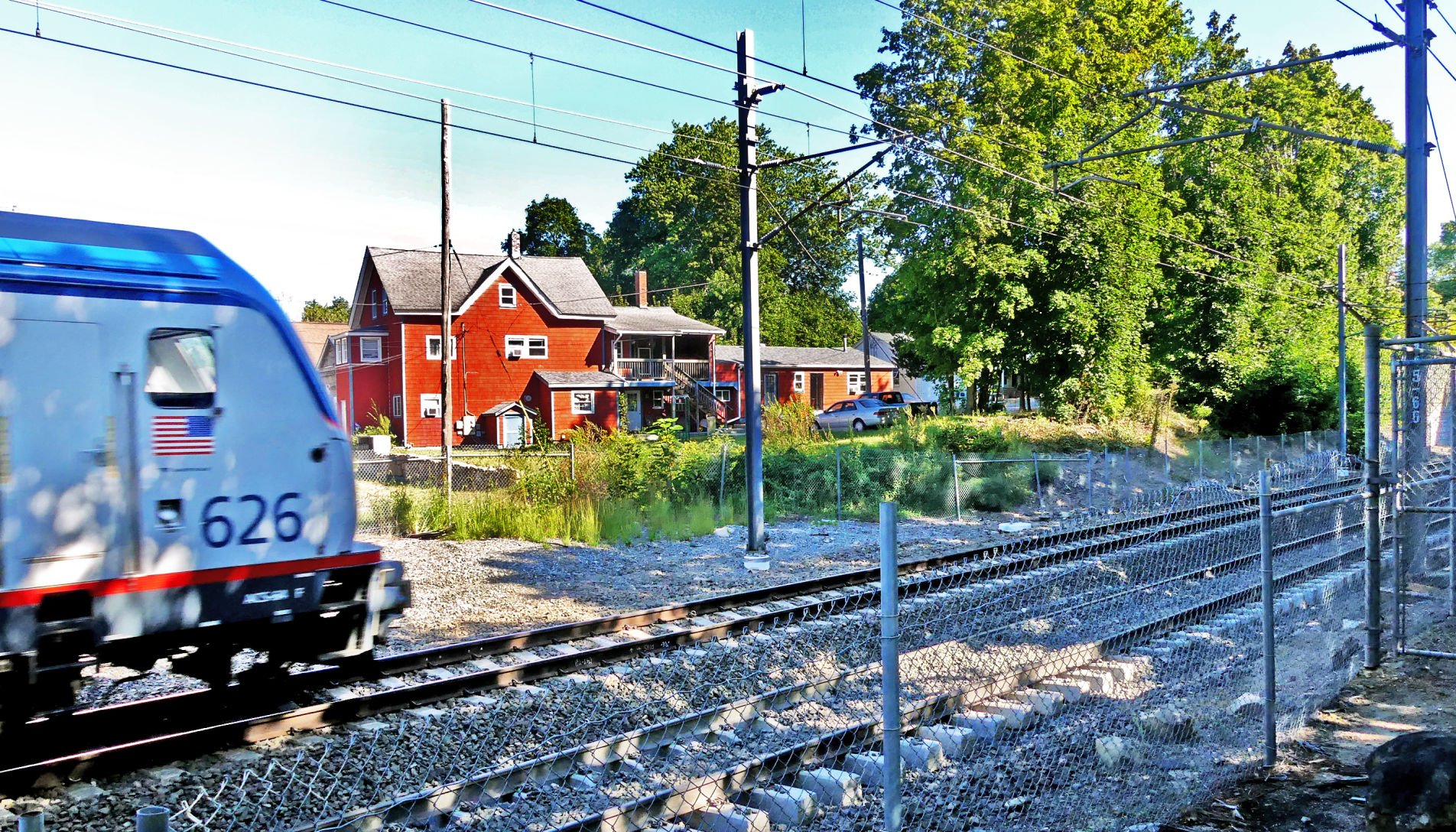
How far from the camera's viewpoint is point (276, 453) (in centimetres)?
695

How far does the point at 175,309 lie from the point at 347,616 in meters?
2.51

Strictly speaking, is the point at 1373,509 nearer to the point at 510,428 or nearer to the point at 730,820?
the point at 730,820

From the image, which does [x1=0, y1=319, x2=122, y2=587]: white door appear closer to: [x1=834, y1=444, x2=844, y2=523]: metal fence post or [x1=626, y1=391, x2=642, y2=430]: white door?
[x1=834, y1=444, x2=844, y2=523]: metal fence post

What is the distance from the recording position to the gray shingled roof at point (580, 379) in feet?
142

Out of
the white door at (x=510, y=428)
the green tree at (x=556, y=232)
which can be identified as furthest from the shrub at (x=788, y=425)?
the green tree at (x=556, y=232)

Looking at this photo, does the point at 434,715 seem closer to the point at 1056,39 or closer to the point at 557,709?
the point at 557,709

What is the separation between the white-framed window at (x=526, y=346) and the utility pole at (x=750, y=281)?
96.8ft

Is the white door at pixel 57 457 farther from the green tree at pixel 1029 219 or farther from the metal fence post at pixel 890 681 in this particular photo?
the green tree at pixel 1029 219

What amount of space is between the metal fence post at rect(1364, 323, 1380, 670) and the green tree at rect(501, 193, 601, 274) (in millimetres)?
81920

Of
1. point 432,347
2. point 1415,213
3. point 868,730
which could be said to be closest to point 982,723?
point 868,730

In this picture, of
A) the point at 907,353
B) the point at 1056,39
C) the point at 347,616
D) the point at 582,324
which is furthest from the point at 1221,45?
the point at 347,616

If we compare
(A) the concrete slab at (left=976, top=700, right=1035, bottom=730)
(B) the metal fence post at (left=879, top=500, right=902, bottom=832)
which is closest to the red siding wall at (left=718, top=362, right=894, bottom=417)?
(A) the concrete slab at (left=976, top=700, right=1035, bottom=730)

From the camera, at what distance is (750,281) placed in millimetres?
15703

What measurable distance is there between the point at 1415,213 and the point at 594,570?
37.3 ft
